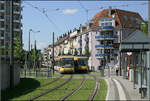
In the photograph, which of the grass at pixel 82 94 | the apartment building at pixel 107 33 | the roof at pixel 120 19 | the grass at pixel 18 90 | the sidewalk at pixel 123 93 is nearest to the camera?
the sidewalk at pixel 123 93

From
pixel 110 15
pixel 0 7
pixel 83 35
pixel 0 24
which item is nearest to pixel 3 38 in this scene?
pixel 0 24

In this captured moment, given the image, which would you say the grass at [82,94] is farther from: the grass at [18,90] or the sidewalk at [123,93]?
the grass at [18,90]

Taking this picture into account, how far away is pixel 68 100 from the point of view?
43.3ft

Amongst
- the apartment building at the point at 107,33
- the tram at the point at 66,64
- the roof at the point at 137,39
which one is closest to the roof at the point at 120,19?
the apartment building at the point at 107,33

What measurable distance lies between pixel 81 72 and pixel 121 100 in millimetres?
29324

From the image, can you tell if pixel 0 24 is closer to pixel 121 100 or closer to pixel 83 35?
pixel 83 35

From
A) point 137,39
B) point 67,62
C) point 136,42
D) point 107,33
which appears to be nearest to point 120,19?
point 107,33

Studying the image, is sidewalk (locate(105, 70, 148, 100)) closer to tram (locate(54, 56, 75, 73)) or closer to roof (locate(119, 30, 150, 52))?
roof (locate(119, 30, 150, 52))

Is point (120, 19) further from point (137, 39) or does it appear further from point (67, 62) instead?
point (137, 39)

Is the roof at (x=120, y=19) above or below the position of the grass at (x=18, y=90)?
above

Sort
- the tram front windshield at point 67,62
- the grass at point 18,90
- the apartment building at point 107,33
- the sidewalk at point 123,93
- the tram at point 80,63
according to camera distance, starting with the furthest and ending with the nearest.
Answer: the apartment building at point 107,33
the tram at point 80,63
the tram front windshield at point 67,62
the grass at point 18,90
the sidewalk at point 123,93

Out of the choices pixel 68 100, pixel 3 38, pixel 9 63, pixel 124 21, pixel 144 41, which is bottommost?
pixel 68 100

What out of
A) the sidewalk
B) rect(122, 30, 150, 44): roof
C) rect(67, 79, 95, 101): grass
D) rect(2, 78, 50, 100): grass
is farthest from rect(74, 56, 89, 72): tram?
rect(122, 30, 150, 44): roof

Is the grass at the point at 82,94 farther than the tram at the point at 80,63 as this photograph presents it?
No
